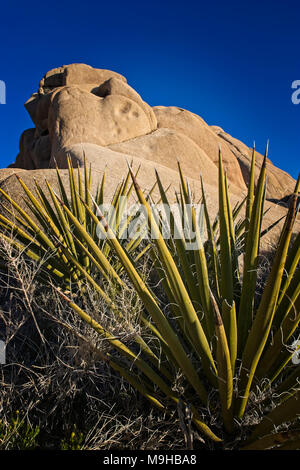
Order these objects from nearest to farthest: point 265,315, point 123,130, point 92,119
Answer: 1. point 265,315
2. point 92,119
3. point 123,130

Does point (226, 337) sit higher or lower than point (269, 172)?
lower

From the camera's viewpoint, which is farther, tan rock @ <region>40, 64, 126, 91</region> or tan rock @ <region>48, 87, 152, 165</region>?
tan rock @ <region>40, 64, 126, 91</region>

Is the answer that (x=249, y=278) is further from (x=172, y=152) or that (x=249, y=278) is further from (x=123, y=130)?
(x=123, y=130)

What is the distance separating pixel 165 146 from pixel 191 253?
10.8m

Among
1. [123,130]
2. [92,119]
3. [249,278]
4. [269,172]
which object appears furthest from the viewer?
[269,172]

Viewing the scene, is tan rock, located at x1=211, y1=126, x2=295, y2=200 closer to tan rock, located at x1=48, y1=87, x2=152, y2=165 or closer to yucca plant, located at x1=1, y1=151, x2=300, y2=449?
tan rock, located at x1=48, y1=87, x2=152, y2=165

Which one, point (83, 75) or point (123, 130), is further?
point (83, 75)

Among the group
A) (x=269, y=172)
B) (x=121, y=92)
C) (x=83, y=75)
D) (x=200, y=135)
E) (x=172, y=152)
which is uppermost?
(x=83, y=75)

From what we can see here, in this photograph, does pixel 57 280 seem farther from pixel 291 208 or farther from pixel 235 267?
pixel 291 208

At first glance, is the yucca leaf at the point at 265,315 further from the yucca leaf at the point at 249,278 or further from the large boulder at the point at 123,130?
the large boulder at the point at 123,130

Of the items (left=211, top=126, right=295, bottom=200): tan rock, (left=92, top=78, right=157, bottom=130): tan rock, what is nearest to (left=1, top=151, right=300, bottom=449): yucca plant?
(left=92, top=78, right=157, bottom=130): tan rock

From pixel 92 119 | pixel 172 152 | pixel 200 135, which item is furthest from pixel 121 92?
pixel 172 152

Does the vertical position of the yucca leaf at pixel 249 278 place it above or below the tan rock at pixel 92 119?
below

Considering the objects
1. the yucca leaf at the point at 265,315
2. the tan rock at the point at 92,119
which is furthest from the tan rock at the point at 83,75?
the yucca leaf at the point at 265,315
